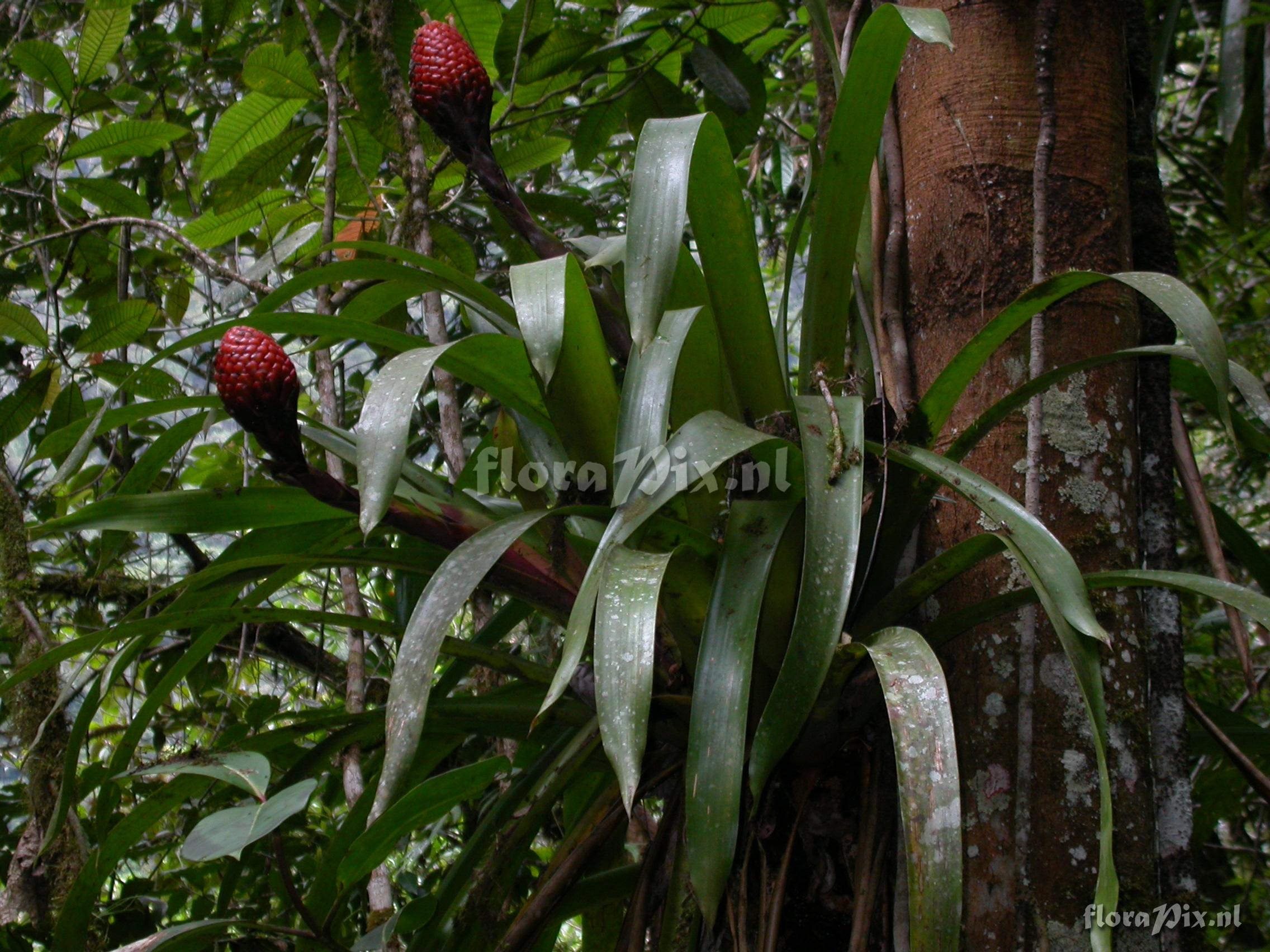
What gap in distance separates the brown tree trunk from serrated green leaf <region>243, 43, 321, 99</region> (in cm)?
91

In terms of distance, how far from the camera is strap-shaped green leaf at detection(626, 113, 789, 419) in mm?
674

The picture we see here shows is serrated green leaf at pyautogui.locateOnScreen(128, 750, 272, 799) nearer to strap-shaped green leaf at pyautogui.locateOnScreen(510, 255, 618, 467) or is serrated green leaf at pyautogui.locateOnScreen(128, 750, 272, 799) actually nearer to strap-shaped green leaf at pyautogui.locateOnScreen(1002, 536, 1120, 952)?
strap-shaped green leaf at pyautogui.locateOnScreen(510, 255, 618, 467)

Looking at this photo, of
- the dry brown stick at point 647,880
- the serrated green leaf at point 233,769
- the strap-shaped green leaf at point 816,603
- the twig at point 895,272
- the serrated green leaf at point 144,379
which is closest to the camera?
the strap-shaped green leaf at point 816,603

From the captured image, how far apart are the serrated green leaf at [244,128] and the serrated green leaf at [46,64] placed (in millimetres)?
239

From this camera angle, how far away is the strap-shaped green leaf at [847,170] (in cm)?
74

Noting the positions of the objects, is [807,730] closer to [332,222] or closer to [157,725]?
[332,222]

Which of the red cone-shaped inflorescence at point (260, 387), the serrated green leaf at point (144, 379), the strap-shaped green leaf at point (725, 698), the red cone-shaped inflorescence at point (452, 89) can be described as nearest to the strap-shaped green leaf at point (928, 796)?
the strap-shaped green leaf at point (725, 698)

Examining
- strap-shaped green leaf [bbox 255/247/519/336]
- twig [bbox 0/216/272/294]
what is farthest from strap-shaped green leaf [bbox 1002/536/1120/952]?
twig [bbox 0/216/272/294]

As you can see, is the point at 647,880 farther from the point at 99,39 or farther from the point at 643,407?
the point at 99,39

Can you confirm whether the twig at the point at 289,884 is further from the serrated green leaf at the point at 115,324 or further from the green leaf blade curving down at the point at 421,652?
the serrated green leaf at the point at 115,324

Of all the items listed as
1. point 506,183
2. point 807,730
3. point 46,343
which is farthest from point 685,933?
point 46,343

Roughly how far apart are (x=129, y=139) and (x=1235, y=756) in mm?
1690

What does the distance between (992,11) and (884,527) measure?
0.57 metres

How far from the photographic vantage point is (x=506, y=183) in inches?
33.9
